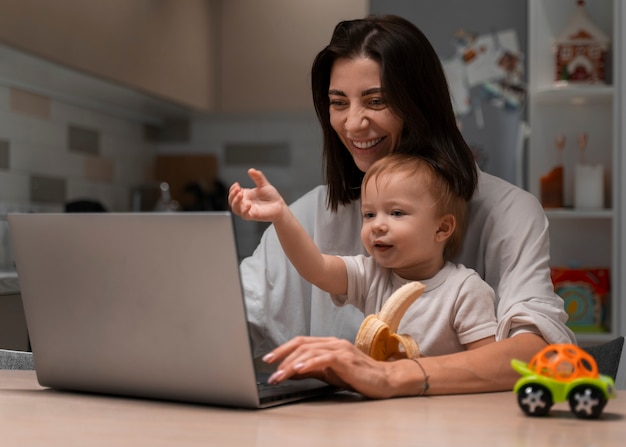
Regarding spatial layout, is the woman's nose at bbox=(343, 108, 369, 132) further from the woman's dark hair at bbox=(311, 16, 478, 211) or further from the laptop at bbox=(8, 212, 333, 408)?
the laptop at bbox=(8, 212, 333, 408)

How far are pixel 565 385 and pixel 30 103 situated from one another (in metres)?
2.70

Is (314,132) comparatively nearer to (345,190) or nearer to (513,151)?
(513,151)

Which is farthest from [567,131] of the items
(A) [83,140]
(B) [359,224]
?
(B) [359,224]

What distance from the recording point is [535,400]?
901 mm

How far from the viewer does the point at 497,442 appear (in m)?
0.78

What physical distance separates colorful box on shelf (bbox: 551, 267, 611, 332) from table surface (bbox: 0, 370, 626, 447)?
7.48ft

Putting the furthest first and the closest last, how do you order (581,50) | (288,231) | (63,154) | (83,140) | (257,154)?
(257,154) → (83,140) → (63,154) → (581,50) → (288,231)

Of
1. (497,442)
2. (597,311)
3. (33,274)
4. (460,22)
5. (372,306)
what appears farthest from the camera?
(460,22)

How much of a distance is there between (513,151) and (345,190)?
2.45m

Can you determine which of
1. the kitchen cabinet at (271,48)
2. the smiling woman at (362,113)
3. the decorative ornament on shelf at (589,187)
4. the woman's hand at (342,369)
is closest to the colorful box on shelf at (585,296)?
the decorative ornament on shelf at (589,187)

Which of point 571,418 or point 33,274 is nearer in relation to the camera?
point 571,418

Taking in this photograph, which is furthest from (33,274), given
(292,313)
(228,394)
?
(292,313)

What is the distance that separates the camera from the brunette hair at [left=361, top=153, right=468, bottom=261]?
136 cm

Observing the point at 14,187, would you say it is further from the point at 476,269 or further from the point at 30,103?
the point at 476,269
